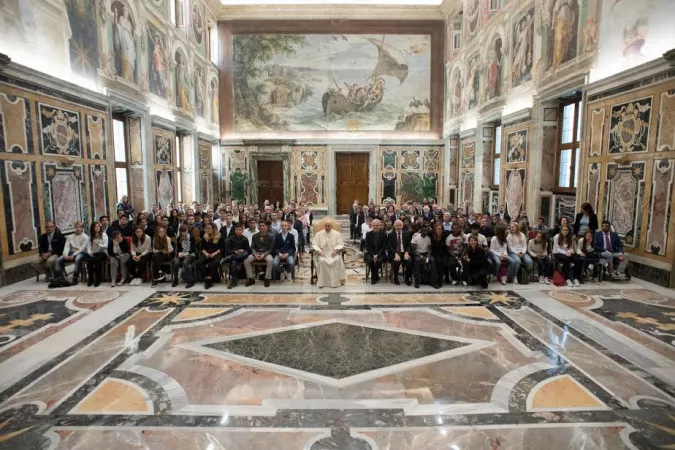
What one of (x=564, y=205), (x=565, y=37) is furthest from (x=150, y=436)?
(x=565, y=37)

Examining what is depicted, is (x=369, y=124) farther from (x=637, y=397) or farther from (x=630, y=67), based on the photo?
(x=637, y=397)

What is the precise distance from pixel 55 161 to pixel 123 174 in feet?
10.7

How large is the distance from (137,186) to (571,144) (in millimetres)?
11888

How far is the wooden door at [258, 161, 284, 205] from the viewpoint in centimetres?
2045

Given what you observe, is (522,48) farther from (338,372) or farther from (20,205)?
(20,205)

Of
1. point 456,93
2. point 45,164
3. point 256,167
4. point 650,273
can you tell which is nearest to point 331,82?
point 256,167

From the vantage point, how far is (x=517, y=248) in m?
7.91

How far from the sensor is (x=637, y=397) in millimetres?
3742

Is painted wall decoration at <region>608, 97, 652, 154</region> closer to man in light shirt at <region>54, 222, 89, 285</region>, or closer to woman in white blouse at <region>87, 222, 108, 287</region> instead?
woman in white blouse at <region>87, 222, 108, 287</region>

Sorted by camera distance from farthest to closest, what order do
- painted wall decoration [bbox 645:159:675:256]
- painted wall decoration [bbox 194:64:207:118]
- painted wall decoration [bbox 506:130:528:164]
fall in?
painted wall decoration [bbox 194:64:207:118] < painted wall decoration [bbox 506:130:528:164] < painted wall decoration [bbox 645:159:675:256]

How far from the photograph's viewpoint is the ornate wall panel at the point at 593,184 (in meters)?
8.69

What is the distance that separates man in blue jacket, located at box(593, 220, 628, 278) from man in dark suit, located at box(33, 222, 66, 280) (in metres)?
10.4

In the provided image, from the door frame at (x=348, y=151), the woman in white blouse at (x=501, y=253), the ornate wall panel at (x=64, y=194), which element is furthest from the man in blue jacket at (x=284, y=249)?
the door frame at (x=348, y=151)

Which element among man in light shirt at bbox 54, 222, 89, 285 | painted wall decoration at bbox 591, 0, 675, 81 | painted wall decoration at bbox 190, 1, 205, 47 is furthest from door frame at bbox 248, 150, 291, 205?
painted wall decoration at bbox 591, 0, 675, 81
